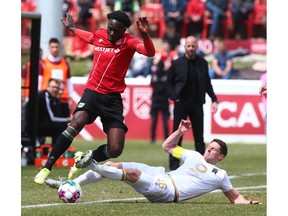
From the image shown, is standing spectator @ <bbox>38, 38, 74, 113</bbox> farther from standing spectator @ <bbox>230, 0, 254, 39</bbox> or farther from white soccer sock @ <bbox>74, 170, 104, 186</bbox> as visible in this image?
standing spectator @ <bbox>230, 0, 254, 39</bbox>

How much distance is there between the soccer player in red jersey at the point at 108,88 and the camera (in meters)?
11.0

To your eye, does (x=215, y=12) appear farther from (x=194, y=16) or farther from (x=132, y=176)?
(x=132, y=176)

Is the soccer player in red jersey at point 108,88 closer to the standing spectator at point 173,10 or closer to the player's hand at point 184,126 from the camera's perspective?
the player's hand at point 184,126

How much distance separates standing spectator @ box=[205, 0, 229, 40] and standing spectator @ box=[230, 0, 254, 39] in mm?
363

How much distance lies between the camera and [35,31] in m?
17.2

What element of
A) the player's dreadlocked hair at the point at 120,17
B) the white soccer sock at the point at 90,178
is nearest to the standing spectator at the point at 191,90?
the player's dreadlocked hair at the point at 120,17

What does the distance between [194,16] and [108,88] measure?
1891 centimetres

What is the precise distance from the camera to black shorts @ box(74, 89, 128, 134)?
36.5 ft

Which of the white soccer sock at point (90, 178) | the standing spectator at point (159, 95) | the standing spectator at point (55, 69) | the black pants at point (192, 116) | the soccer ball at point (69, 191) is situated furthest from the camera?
the standing spectator at point (159, 95)

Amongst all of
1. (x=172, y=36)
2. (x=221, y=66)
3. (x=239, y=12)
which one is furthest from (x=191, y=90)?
(x=239, y=12)

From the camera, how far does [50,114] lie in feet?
56.3

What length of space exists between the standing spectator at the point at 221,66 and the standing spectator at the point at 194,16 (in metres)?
2.14
